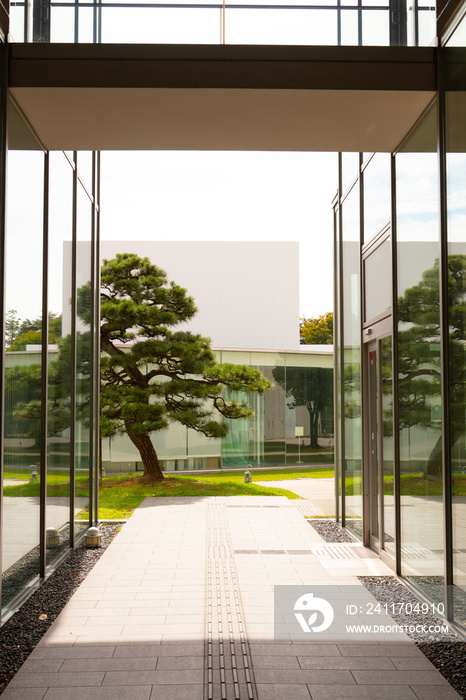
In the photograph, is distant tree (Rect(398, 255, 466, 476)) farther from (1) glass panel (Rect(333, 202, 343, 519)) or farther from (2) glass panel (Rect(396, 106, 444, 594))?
(1) glass panel (Rect(333, 202, 343, 519))

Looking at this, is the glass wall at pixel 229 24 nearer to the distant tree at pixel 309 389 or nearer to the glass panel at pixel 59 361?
the glass panel at pixel 59 361

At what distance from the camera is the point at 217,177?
98.3 feet

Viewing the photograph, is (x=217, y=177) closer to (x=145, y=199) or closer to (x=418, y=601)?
(x=145, y=199)

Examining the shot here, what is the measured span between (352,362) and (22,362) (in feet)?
13.4

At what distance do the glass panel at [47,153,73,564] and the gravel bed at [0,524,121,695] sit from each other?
0.22 meters

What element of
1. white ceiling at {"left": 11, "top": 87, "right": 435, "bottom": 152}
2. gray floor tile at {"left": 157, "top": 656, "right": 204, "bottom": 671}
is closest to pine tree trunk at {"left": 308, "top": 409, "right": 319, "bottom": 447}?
white ceiling at {"left": 11, "top": 87, "right": 435, "bottom": 152}

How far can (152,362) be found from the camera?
525 inches

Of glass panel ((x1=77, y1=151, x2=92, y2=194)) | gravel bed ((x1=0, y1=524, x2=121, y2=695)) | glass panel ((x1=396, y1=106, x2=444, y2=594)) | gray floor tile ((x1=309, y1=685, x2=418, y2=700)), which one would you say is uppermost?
glass panel ((x1=77, y1=151, x2=92, y2=194))

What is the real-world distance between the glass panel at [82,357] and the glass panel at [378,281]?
10.3ft

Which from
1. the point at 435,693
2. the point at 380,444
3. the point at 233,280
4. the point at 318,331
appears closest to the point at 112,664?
the point at 435,693

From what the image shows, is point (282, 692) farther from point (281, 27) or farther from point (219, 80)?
point (281, 27)

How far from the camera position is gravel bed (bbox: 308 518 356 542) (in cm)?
741

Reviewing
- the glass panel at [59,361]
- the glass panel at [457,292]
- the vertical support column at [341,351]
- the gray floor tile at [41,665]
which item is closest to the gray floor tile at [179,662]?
the gray floor tile at [41,665]

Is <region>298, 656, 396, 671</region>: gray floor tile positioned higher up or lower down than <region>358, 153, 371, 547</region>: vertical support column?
lower down
